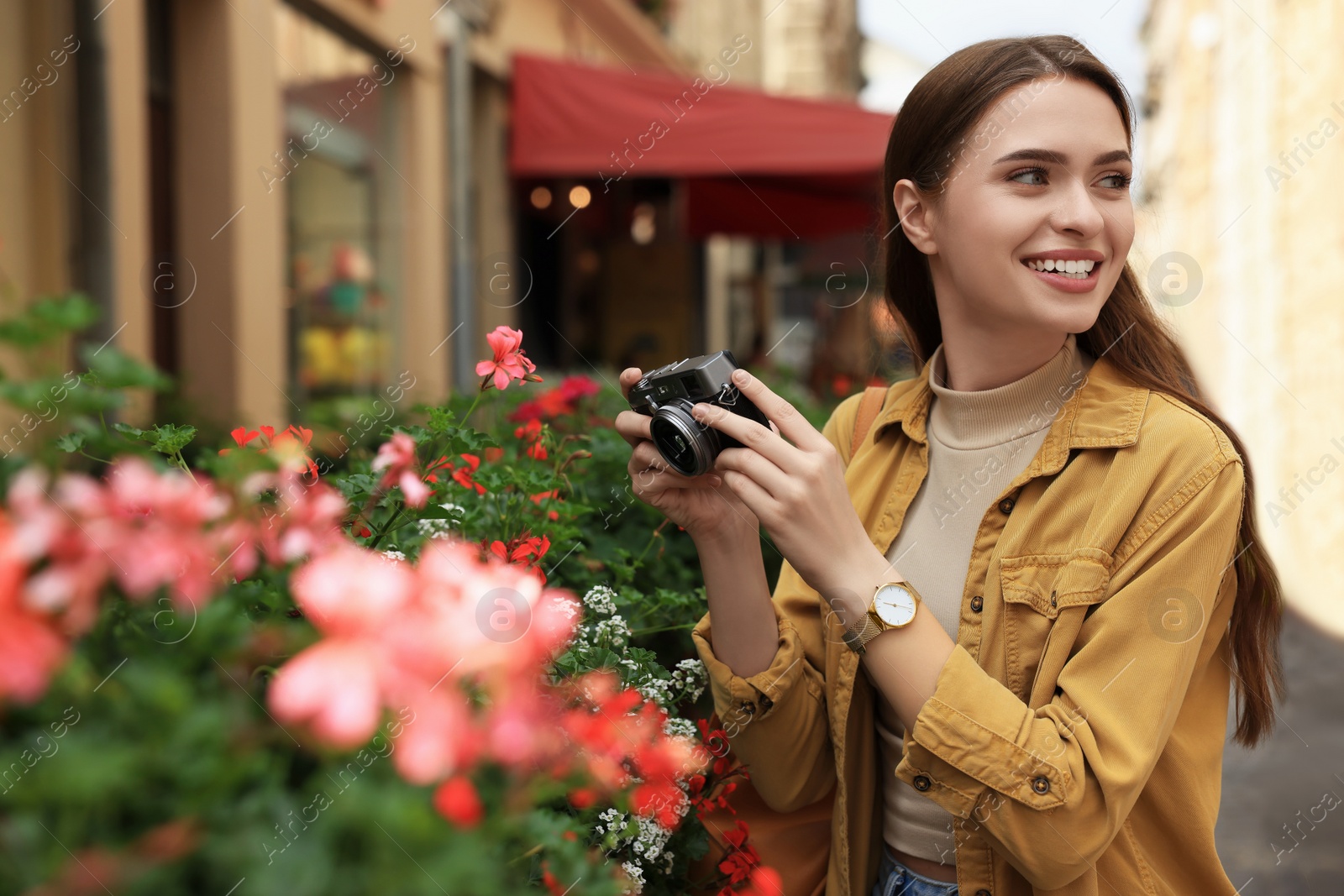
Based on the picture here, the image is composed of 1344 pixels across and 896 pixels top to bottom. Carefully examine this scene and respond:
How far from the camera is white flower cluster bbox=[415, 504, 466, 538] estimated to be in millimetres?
1327

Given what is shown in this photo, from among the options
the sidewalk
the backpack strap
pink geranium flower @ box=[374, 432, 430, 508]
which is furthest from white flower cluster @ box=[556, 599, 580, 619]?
the sidewalk

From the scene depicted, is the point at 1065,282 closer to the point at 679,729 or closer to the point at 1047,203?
the point at 1047,203

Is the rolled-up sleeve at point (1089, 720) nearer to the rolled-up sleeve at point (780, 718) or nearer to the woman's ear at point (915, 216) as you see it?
the rolled-up sleeve at point (780, 718)

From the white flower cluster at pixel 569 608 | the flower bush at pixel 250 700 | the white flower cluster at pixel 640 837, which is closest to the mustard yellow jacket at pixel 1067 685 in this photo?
the white flower cluster at pixel 640 837

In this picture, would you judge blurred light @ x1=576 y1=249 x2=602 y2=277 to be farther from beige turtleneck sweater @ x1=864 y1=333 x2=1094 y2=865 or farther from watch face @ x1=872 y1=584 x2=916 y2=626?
watch face @ x1=872 y1=584 x2=916 y2=626

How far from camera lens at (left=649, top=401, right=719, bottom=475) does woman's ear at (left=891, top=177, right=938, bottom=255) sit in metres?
0.53

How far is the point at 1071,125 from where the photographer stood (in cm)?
140

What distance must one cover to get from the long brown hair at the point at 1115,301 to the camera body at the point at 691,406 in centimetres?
47

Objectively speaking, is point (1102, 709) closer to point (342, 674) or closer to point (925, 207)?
point (925, 207)

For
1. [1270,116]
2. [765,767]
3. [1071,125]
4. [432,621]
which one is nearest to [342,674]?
[432,621]

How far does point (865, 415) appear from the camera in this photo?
1.78 metres

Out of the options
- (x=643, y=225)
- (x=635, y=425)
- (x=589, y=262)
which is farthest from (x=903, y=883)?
(x=643, y=225)

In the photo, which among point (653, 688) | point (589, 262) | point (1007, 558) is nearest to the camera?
point (653, 688)

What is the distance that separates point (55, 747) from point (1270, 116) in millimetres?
9781
